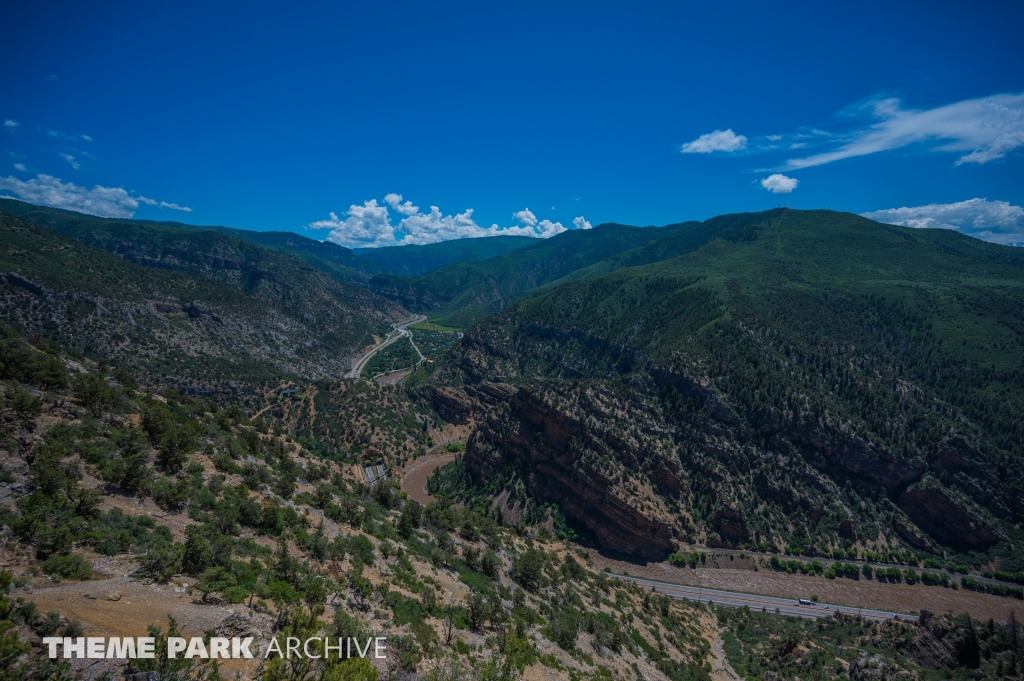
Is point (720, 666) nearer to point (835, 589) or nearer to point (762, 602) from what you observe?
point (762, 602)

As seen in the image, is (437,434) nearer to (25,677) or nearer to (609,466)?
(609,466)

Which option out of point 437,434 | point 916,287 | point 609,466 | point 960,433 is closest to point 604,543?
point 609,466

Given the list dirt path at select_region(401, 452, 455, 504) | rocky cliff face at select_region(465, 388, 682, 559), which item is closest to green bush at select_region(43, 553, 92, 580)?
rocky cliff face at select_region(465, 388, 682, 559)

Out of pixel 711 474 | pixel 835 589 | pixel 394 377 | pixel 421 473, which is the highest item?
pixel 394 377

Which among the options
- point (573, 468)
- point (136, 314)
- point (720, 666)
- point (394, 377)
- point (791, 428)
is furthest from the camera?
point (394, 377)

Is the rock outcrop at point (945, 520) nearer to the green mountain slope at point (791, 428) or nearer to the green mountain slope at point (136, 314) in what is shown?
the green mountain slope at point (791, 428)

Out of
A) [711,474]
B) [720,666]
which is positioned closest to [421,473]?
[711,474]
